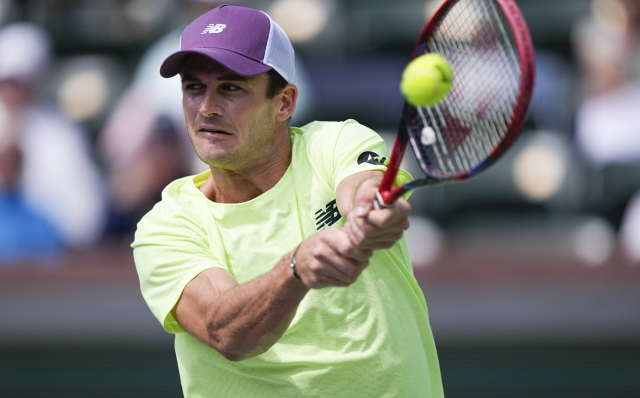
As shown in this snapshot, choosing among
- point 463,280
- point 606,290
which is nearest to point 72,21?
point 463,280

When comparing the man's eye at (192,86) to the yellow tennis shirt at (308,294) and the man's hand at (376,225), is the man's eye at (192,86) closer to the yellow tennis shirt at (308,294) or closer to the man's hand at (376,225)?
the yellow tennis shirt at (308,294)

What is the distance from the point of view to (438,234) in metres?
6.24

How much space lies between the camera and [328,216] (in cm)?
Answer: 316

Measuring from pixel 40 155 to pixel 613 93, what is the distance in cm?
383

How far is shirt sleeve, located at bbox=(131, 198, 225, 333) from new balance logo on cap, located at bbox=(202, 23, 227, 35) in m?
0.60

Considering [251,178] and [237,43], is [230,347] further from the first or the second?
[237,43]

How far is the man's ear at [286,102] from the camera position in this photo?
3377mm

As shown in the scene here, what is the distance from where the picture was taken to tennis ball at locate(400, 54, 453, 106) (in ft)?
8.25

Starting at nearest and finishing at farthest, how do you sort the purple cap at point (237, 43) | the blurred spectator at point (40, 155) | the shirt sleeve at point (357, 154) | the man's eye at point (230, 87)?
the shirt sleeve at point (357, 154)
the purple cap at point (237, 43)
the man's eye at point (230, 87)
the blurred spectator at point (40, 155)

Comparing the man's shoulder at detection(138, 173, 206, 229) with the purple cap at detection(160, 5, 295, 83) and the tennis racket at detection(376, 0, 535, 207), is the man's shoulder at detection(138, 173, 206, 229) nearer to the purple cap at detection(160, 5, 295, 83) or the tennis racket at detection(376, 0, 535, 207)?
the purple cap at detection(160, 5, 295, 83)

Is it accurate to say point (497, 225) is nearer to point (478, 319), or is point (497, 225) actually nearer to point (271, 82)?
point (478, 319)

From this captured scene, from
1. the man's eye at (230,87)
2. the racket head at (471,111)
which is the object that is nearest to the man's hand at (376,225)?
the racket head at (471,111)

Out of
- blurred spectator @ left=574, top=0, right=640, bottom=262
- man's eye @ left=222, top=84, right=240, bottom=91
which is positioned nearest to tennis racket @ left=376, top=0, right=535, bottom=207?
man's eye @ left=222, top=84, right=240, bottom=91

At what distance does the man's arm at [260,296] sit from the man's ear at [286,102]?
2.05ft
